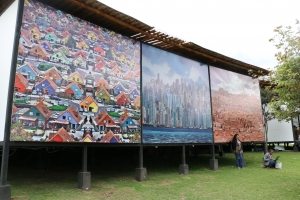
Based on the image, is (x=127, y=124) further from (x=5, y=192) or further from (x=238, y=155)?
(x=238, y=155)

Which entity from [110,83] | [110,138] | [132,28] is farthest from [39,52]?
[132,28]

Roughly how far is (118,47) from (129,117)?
280 cm

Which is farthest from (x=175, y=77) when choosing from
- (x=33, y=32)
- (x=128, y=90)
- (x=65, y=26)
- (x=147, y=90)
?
(x=33, y=32)

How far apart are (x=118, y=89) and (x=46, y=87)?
3.13m

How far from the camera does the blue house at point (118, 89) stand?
12258mm

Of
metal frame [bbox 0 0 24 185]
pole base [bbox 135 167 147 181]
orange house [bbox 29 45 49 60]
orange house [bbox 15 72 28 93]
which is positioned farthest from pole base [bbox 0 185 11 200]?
pole base [bbox 135 167 147 181]

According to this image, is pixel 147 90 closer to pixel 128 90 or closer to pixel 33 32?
pixel 128 90

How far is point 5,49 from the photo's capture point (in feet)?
32.9

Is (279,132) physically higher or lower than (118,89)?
lower

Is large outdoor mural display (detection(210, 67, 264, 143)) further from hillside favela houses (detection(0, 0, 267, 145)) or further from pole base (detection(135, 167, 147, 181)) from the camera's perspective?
pole base (detection(135, 167, 147, 181))

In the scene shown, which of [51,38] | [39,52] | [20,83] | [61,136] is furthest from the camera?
[51,38]

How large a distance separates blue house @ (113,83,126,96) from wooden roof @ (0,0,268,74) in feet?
7.32

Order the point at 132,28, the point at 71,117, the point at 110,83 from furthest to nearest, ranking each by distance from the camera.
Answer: the point at 132,28
the point at 110,83
the point at 71,117

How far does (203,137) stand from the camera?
1612cm
